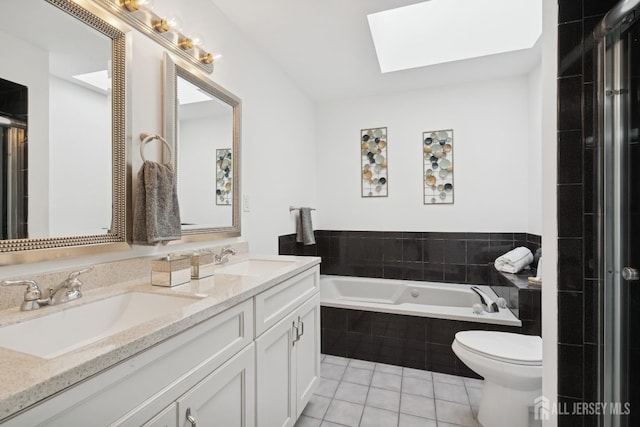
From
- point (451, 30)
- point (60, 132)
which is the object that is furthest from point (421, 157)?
point (60, 132)

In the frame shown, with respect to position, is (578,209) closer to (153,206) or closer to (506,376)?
(506,376)

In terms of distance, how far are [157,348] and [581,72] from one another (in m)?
1.76

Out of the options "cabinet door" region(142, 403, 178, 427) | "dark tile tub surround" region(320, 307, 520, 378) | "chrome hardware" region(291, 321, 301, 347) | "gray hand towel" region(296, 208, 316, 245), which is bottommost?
"dark tile tub surround" region(320, 307, 520, 378)

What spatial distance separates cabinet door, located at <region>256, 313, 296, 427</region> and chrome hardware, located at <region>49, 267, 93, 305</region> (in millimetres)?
660

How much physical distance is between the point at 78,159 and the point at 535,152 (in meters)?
3.15

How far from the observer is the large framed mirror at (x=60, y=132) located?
37.2 inches

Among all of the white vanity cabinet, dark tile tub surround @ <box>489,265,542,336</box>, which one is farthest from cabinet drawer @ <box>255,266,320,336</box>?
dark tile tub surround @ <box>489,265,542,336</box>

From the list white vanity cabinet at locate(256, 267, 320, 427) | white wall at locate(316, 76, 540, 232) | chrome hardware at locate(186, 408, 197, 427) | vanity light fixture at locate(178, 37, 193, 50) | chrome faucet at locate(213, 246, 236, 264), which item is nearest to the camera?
chrome hardware at locate(186, 408, 197, 427)

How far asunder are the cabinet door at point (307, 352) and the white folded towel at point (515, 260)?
5.65ft

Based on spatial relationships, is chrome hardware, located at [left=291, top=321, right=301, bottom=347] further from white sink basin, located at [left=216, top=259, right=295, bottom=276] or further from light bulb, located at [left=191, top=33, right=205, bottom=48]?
light bulb, located at [left=191, top=33, right=205, bottom=48]

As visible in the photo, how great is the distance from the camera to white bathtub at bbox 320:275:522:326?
229 centimetres

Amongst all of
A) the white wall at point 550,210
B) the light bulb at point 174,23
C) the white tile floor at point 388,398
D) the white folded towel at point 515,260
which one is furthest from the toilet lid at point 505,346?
the light bulb at point 174,23

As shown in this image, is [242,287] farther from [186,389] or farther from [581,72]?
[581,72]

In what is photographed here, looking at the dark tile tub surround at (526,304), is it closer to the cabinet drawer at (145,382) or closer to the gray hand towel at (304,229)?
the gray hand towel at (304,229)
